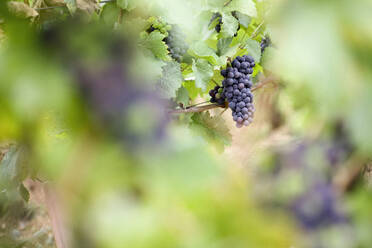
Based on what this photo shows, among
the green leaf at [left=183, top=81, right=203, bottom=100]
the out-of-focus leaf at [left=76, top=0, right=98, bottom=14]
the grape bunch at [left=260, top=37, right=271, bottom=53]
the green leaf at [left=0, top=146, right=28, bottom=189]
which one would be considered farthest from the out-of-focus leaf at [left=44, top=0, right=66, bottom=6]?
the grape bunch at [left=260, top=37, right=271, bottom=53]

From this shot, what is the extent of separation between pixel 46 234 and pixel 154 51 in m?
1.05

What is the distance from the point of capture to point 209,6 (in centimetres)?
101

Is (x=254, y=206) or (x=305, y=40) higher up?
(x=305, y=40)

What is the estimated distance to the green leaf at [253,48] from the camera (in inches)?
44.4

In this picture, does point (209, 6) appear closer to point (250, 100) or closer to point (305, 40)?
point (250, 100)

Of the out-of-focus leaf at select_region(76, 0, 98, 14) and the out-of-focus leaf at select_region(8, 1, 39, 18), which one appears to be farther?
the out-of-focus leaf at select_region(76, 0, 98, 14)

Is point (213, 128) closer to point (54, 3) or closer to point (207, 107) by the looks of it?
point (207, 107)

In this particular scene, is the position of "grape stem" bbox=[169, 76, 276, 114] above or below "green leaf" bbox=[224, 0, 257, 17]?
below

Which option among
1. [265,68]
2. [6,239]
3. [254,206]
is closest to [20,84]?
[254,206]

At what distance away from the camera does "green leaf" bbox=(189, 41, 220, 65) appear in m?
1.08

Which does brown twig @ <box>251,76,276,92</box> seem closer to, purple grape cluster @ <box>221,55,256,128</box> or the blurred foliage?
purple grape cluster @ <box>221,55,256,128</box>

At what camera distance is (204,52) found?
42.9 inches

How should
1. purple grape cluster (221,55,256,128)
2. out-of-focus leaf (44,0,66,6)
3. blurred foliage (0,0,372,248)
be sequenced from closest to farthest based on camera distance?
1. blurred foliage (0,0,372,248)
2. out-of-focus leaf (44,0,66,6)
3. purple grape cluster (221,55,256,128)

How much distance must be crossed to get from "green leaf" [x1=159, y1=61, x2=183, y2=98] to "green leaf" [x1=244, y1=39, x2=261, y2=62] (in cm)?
20
